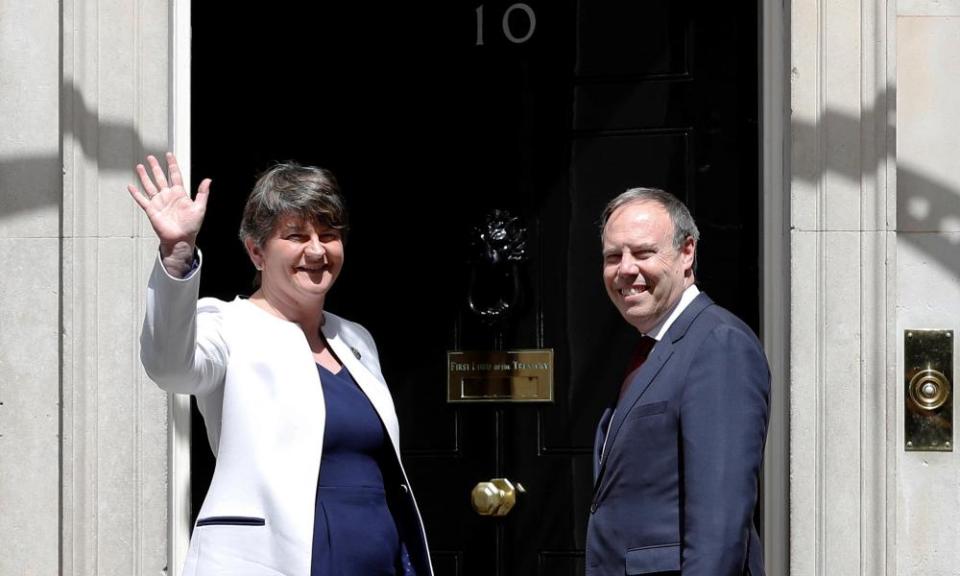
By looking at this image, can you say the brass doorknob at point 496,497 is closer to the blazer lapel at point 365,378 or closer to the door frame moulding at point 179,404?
the door frame moulding at point 179,404

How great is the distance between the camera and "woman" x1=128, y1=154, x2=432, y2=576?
4.00m

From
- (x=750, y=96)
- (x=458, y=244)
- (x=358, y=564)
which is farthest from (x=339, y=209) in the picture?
(x=750, y=96)

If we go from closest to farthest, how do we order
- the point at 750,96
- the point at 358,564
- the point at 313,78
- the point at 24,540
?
the point at 358,564 → the point at 24,540 → the point at 750,96 → the point at 313,78

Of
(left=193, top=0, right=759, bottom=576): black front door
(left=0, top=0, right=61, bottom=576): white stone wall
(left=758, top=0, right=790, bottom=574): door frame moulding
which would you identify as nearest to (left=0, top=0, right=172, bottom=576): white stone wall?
(left=0, top=0, right=61, bottom=576): white stone wall

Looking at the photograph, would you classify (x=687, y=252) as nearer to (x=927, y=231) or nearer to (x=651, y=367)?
(x=651, y=367)

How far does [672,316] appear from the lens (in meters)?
4.05

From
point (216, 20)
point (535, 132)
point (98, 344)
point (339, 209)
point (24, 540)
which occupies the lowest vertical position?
point (24, 540)

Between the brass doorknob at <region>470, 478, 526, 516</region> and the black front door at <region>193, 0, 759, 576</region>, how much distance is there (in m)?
0.04

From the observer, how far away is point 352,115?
5.80 m

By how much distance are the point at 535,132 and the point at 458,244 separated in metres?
0.49

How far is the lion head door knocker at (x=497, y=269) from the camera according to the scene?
5.62 m

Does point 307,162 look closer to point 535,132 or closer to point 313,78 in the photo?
point 313,78

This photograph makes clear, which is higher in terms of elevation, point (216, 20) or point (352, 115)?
point (216, 20)

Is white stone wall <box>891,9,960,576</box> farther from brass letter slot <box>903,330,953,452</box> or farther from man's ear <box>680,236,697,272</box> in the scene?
man's ear <box>680,236,697,272</box>
